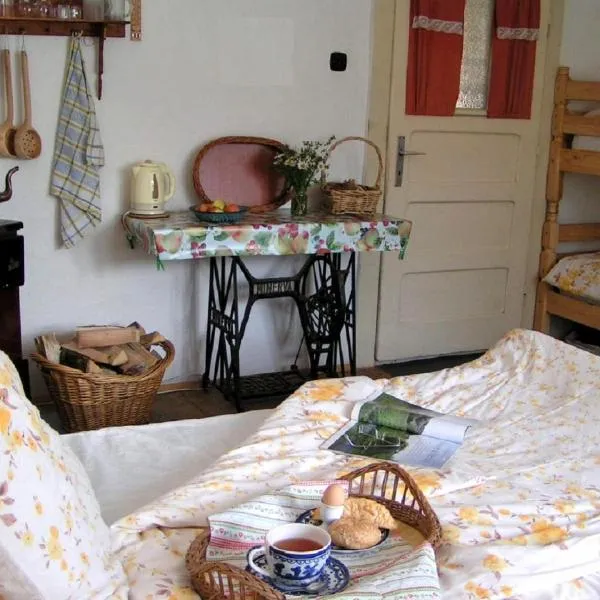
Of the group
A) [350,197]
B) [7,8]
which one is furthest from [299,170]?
[7,8]

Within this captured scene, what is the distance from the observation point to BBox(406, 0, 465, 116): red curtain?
390cm

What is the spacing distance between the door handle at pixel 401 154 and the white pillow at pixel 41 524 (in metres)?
2.89

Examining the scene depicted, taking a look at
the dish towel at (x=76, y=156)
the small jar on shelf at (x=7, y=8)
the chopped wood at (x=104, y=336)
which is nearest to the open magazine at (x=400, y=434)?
the chopped wood at (x=104, y=336)

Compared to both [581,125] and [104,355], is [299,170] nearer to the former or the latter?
[104,355]

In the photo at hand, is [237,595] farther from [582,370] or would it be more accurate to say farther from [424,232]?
[424,232]

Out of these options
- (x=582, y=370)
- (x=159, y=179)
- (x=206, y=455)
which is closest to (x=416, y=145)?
(x=159, y=179)

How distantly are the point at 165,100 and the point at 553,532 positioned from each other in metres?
2.57

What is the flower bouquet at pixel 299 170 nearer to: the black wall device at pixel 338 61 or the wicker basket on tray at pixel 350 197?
the wicker basket on tray at pixel 350 197

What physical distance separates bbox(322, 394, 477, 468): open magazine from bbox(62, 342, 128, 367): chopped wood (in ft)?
4.33

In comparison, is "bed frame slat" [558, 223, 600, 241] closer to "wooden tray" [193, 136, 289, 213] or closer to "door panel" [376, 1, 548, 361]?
"door panel" [376, 1, 548, 361]

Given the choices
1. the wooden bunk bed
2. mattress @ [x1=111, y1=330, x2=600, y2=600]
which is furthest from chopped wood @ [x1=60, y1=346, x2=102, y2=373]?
the wooden bunk bed

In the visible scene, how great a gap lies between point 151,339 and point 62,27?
1295mm

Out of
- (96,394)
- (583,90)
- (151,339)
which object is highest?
(583,90)

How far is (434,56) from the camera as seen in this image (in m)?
3.97
